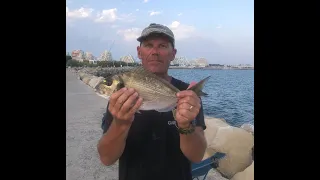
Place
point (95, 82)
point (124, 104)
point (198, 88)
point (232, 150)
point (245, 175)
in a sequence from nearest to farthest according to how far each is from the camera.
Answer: point (124, 104), point (198, 88), point (245, 175), point (232, 150), point (95, 82)

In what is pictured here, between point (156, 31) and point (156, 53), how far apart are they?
193 millimetres

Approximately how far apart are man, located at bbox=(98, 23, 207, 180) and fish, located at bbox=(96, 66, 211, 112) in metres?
0.12

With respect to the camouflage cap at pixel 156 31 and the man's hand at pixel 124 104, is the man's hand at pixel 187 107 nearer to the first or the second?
the man's hand at pixel 124 104

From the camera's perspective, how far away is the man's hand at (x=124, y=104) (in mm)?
2139

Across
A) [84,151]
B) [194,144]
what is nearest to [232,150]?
[84,151]

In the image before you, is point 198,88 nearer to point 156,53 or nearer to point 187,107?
point 187,107

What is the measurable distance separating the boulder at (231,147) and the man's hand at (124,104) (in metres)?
4.79

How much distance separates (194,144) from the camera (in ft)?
7.64

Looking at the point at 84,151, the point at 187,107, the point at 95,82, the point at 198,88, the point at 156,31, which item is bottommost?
the point at 84,151

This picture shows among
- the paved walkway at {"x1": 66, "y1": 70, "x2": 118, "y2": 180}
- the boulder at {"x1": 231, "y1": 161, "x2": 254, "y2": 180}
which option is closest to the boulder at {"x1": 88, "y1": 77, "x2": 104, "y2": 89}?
the paved walkway at {"x1": 66, "y1": 70, "x2": 118, "y2": 180}

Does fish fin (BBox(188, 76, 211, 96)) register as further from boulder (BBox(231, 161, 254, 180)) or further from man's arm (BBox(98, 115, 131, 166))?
boulder (BBox(231, 161, 254, 180))

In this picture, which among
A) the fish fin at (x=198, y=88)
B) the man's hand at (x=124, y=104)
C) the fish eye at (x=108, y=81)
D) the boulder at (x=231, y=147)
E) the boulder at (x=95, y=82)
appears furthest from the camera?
the boulder at (x=231, y=147)

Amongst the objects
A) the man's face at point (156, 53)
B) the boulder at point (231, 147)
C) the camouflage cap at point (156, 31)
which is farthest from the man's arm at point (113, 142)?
the boulder at point (231, 147)
